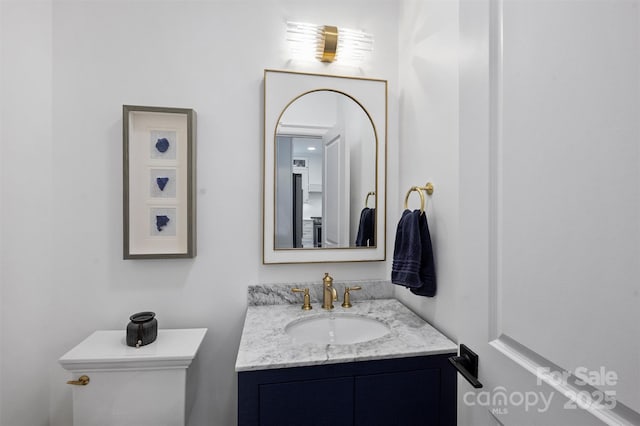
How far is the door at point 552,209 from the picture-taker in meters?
0.43

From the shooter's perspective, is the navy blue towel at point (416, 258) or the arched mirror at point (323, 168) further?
the arched mirror at point (323, 168)

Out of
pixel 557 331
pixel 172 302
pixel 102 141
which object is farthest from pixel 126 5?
pixel 557 331

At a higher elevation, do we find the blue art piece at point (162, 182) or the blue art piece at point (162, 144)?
the blue art piece at point (162, 144)

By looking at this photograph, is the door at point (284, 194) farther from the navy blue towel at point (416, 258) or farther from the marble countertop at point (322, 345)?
the navy blue towel at point (416, 258)

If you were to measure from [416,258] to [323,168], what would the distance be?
605mm

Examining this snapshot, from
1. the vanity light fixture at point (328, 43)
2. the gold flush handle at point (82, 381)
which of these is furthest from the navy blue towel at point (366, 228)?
the gold flush handle at point (82, 381)

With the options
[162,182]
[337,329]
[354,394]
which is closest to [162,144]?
[162,182]

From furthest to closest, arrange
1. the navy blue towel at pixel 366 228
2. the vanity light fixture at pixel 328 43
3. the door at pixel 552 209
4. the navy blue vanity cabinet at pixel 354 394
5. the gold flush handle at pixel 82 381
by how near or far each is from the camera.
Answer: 1. the navy blue towel at pixel 366 228
2. the vanity light fixture at pixel 328 43
3. the gold flush handle at pixel 82 381
4. the navy blue vanity cabinet at pixel 354 394
5. the door at pixel 552 209

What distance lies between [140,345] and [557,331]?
1.33 metres

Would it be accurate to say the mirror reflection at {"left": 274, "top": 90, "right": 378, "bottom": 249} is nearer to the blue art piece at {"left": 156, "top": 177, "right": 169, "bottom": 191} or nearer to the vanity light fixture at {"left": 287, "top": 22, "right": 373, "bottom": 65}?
the vanity light fixture at {"left": 287, "top": 22, "right": 373, "bottom": 65}

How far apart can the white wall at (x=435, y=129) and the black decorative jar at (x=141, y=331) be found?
3.67 feet

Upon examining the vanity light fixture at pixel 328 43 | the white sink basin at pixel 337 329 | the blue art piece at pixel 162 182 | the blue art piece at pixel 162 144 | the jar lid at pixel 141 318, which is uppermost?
the vanity light fixture at pixel 328 43

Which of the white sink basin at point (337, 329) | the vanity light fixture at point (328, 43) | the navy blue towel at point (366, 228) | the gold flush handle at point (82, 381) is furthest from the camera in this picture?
the navy blue towel at point (366, 228)

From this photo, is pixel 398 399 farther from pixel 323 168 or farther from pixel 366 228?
pixel 323 168
